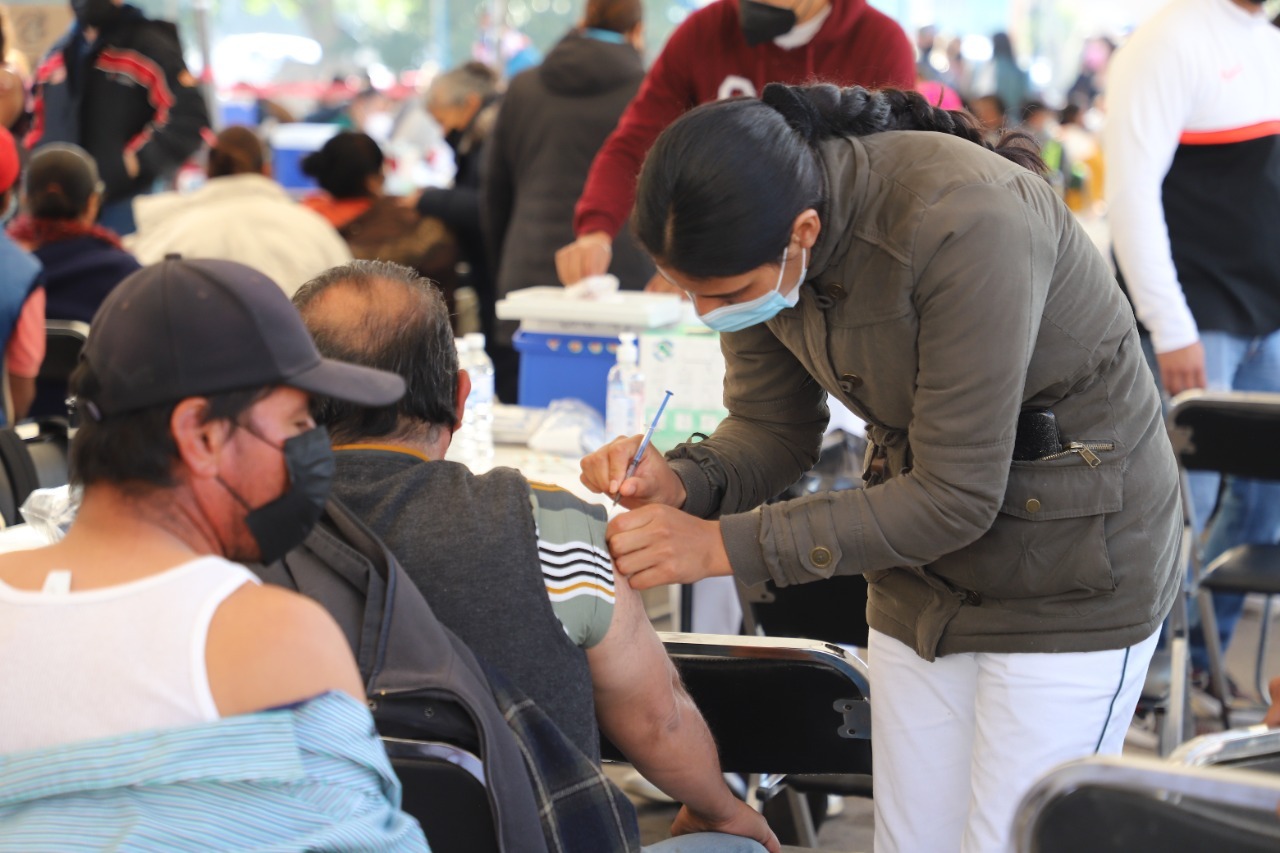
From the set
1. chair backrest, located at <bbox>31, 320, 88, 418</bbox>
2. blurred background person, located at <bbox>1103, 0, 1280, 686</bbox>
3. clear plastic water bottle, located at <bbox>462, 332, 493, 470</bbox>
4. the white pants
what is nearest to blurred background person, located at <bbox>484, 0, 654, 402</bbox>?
clear plastic water bottle, located at <bbox>462, 332, 493, 470</bbox>

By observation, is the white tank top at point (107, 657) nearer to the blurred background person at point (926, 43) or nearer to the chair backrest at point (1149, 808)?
the chair backrest at point (1149, 808)

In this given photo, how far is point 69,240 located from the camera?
3824 mm

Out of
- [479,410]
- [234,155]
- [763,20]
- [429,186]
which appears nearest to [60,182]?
[234,155]

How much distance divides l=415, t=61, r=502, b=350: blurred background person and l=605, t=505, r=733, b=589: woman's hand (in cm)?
396

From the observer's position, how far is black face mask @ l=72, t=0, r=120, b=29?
16.2ft

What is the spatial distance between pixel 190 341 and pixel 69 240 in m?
3.08

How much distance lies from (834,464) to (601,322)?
24.2 inches

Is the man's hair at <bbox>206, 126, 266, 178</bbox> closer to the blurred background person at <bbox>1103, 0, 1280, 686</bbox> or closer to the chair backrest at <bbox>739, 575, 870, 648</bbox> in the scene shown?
the blurred background person at <bbox>1103, 0, 1280, 686</bbox>

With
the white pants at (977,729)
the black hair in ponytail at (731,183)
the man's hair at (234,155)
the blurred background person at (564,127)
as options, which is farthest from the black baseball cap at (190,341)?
the man's hair at (234,155)

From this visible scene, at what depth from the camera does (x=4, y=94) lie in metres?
4.73

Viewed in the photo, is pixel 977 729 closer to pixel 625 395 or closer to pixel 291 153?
pixel 625 395

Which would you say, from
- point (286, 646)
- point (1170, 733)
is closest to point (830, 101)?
point (286, 646)

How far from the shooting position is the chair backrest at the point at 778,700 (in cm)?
174

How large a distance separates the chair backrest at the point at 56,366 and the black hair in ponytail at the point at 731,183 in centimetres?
252
